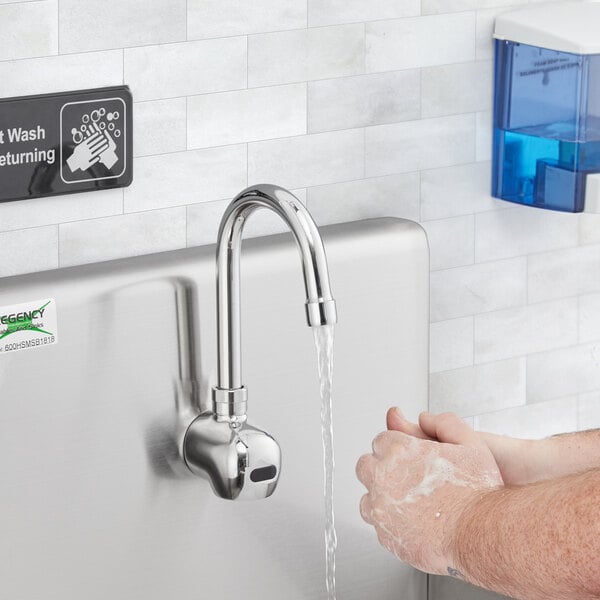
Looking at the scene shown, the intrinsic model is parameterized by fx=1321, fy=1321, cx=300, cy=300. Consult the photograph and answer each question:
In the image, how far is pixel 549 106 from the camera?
1.43 meters

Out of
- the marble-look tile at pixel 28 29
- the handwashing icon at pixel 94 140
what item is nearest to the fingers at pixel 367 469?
the handwashing icon at pixel 94 140

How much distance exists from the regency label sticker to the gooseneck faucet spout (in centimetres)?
16

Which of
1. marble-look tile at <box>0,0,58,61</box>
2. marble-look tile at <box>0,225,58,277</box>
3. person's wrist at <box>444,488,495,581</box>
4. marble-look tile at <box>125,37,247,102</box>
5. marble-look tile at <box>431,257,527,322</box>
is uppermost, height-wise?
marble-look tile at <box>0,0,58,61</box>

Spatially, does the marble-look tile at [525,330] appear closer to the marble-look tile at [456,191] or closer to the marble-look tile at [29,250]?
the marble-look tile at [456,191]

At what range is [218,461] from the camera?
50.2 inches

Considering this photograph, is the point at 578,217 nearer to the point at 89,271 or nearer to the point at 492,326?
the point at 492,326

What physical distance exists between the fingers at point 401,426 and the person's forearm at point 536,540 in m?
0.16

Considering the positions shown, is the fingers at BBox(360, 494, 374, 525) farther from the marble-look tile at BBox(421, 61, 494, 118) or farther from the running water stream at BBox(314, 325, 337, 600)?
the marble-look tile at BBox(421, 61, 494, 118)

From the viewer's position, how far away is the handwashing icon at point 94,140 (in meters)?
1.24

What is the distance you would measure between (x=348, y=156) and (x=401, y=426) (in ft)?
1.00

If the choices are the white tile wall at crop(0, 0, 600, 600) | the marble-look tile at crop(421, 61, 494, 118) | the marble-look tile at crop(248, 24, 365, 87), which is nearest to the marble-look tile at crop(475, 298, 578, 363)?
the white tile wall at crop(0, 0, 600, 600)

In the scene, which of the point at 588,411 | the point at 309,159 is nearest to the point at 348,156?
the point at 309,159

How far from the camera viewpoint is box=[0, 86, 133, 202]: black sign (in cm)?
121

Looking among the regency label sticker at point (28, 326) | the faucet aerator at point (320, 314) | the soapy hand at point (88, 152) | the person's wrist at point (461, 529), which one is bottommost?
the person's wrist at point (461, 529)
